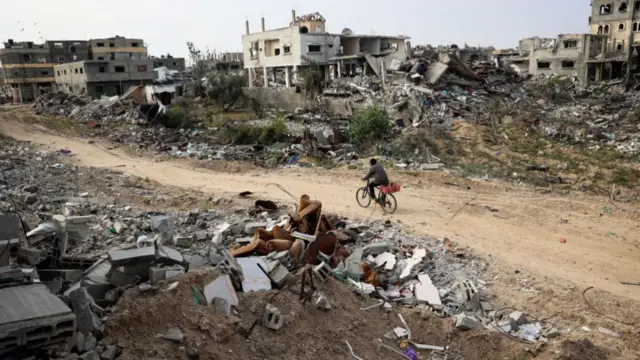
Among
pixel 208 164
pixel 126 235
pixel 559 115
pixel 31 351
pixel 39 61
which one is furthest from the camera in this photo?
pixel 39 61

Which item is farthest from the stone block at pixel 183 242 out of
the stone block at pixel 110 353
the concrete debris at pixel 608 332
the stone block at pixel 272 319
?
the concrete debris at pixel 608 332

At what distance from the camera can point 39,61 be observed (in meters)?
57.6

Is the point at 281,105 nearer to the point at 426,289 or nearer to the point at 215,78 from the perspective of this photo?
the point at 215,78

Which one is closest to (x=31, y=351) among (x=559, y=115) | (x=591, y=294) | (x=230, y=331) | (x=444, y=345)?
(x=230, y=331)

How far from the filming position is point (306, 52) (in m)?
40.0

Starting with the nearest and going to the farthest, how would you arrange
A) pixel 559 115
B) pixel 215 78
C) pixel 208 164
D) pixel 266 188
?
pixel 266 188 < pixel 208 164 < pixel 559 115 < pixel 215 78

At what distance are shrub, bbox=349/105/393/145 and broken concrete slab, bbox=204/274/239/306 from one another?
592 inches

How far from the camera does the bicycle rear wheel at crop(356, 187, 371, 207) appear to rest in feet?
44.4

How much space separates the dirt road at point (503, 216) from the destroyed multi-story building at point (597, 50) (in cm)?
3485

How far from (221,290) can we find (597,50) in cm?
4854

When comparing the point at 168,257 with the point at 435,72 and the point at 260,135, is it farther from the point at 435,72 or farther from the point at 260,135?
the point at 435,72

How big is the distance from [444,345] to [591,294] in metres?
2.93

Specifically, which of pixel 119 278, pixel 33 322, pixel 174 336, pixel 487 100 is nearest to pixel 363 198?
pixel 119 278

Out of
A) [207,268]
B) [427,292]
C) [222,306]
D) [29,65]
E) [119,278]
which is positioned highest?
[29,65]
